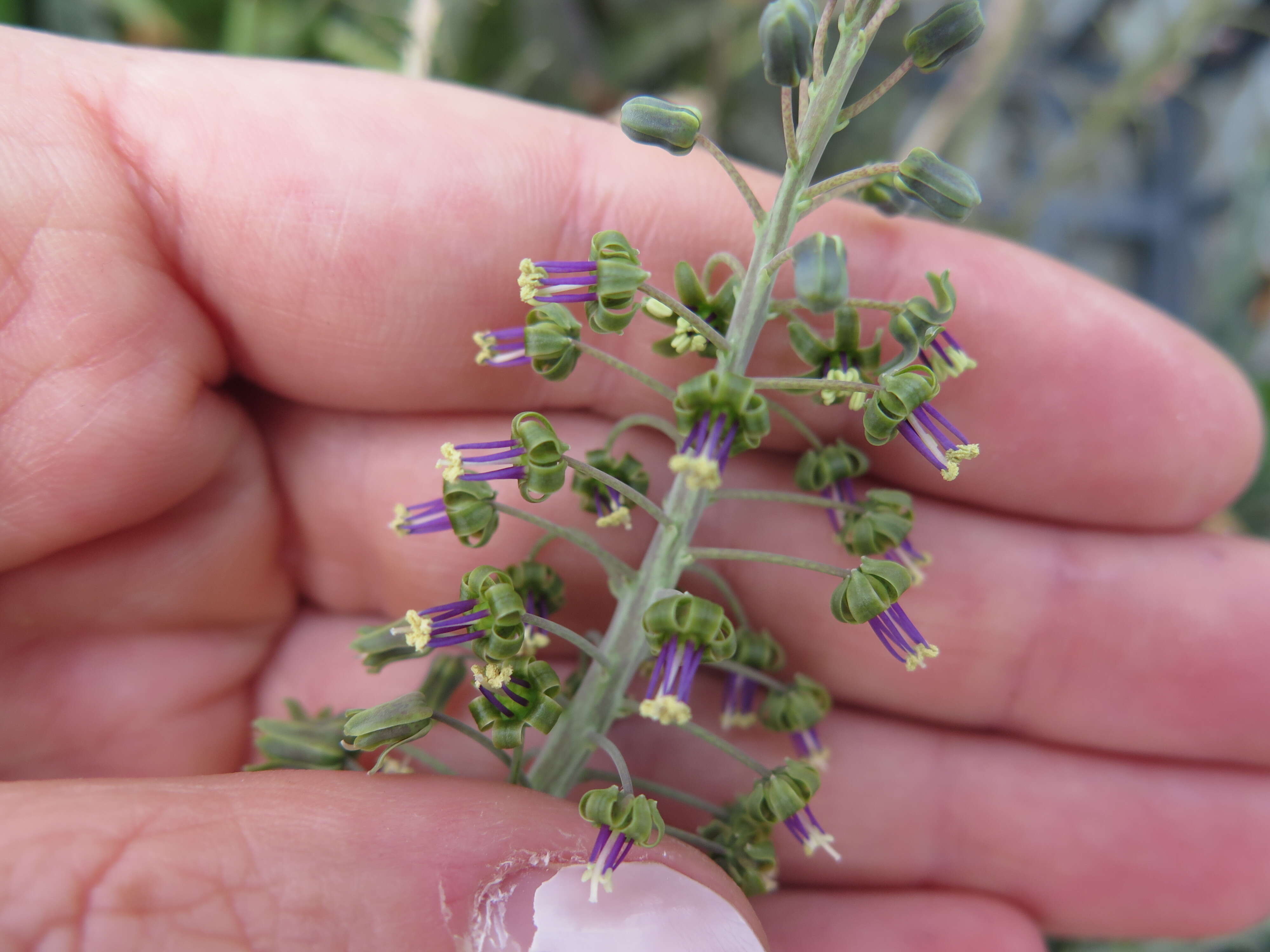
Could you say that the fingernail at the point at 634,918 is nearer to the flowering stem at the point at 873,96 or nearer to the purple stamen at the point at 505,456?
the purple stamen at the point at 505,456

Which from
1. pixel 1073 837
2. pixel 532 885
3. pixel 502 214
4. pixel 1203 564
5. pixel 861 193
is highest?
pixel 861 193

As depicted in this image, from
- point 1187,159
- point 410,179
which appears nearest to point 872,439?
point 410,179

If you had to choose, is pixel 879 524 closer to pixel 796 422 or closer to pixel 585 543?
pixel 796 422

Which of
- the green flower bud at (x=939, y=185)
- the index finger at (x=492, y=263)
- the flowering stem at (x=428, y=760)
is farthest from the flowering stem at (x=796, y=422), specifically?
Answer: the flowering stem at (x=428, y=760)

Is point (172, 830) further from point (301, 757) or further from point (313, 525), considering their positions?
point (313, 525)

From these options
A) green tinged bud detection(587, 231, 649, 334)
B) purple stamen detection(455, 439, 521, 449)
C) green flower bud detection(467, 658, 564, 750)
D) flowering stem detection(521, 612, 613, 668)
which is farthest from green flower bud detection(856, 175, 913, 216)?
green flower bud detection(467, 658, 564, 750)
